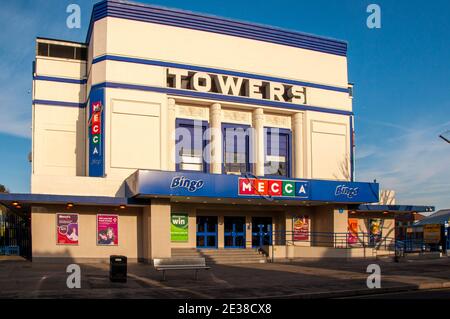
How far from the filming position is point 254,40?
34438mm

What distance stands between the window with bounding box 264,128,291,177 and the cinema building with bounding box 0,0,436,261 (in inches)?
2.9

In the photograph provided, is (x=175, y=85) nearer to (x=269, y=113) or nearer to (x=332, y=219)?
(x=269, y=113)

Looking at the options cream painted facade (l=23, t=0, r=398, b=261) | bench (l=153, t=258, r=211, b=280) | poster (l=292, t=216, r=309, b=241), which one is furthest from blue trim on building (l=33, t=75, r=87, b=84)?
bench (l=153, t=258, r=211, b=280)

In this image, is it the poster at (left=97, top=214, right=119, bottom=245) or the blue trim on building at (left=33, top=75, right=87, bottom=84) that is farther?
the blue trim on building at (left=33, top=75, right=87, bottom=84)

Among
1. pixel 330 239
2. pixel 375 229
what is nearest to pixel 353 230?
pixel 375 229

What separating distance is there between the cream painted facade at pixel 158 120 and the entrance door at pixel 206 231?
34 cm

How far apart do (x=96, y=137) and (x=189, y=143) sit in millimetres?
5643

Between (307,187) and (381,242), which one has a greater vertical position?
(307,187)

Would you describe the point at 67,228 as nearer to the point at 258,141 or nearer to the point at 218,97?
the point at 218,97

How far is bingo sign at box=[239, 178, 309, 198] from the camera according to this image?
28875mm

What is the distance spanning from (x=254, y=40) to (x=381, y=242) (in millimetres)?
16611

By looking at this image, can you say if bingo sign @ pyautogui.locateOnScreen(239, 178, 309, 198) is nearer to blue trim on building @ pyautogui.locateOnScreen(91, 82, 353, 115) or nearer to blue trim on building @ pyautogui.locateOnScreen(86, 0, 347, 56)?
blue trim on building @ pyautogui.locateOnScreen(91, 82, 353, 115)

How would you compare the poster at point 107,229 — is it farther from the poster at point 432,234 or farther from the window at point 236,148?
the poster at point 432,234
